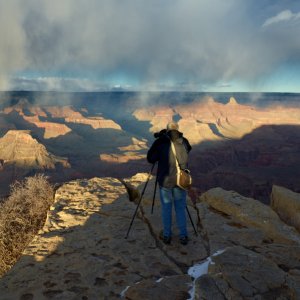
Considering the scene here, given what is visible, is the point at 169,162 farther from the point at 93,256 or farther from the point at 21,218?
the point at 21,218

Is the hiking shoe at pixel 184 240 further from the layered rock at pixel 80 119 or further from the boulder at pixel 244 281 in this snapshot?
the layered rock at pixel 80 119

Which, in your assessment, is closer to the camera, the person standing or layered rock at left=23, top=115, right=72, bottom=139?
the person standing

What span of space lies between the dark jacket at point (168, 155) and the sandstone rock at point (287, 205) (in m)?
4.21

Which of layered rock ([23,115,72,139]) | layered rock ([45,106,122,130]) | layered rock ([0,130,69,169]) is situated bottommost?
layered rock ([0,130,69,169])

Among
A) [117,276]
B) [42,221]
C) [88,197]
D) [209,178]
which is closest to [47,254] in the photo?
[117,276]

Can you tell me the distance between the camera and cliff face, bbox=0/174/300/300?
419 cm

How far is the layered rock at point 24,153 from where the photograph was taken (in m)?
81.7

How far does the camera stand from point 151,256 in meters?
5.54

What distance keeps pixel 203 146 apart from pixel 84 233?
10769 centimetres

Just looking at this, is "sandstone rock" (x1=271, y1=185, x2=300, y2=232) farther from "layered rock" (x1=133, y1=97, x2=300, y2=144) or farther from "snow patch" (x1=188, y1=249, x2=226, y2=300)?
"layered rock" (x1=133, y1=97, x2=300, y2=144)

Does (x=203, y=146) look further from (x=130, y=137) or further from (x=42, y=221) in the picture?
(x=42, y=221)

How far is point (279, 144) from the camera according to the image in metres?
114

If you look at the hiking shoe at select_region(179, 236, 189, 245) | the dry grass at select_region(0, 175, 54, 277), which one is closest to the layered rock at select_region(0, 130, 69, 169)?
the dry grass at select_region(0, 175, 54, 277)

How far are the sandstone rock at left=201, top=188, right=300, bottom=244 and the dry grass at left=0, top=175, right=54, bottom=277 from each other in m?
4.34
